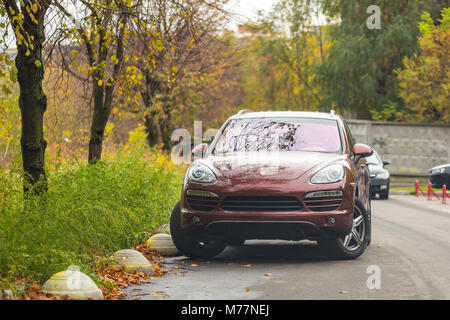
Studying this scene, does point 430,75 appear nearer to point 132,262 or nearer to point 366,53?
point 366,53

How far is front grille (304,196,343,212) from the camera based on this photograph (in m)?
9.32

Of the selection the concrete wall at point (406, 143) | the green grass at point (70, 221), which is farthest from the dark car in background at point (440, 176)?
the green grass at point (70, 221)

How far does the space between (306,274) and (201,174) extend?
6.04ft

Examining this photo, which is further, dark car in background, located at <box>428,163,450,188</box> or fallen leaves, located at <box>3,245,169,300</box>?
dark car in background, located at <box>428,163,450,188</box>

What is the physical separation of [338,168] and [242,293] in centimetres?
266

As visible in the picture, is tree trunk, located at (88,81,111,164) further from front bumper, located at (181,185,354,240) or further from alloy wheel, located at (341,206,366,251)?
alloy wheel, located at (341,206,366,251)

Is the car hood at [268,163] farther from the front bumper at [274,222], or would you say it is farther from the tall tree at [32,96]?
the tall tree at [32,96]

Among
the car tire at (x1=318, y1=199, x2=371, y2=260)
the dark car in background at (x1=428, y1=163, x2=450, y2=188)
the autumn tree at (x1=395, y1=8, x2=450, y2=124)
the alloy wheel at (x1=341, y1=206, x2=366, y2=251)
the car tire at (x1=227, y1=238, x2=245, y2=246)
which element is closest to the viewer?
the car tire at (x1=318, y1=199, x2=371, y2=260)

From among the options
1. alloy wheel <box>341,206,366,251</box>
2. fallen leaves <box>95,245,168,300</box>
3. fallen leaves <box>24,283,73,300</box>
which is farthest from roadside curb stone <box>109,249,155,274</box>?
alloy wheel <box>341,206,366,251</box>

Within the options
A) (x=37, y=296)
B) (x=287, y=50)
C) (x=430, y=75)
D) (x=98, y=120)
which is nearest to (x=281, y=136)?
(x=37, y=296)

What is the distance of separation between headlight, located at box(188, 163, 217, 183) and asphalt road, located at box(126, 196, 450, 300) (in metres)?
1.01

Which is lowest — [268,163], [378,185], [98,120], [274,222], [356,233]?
[378,185]

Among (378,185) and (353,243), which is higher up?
(353,243)

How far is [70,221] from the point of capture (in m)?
8.77
